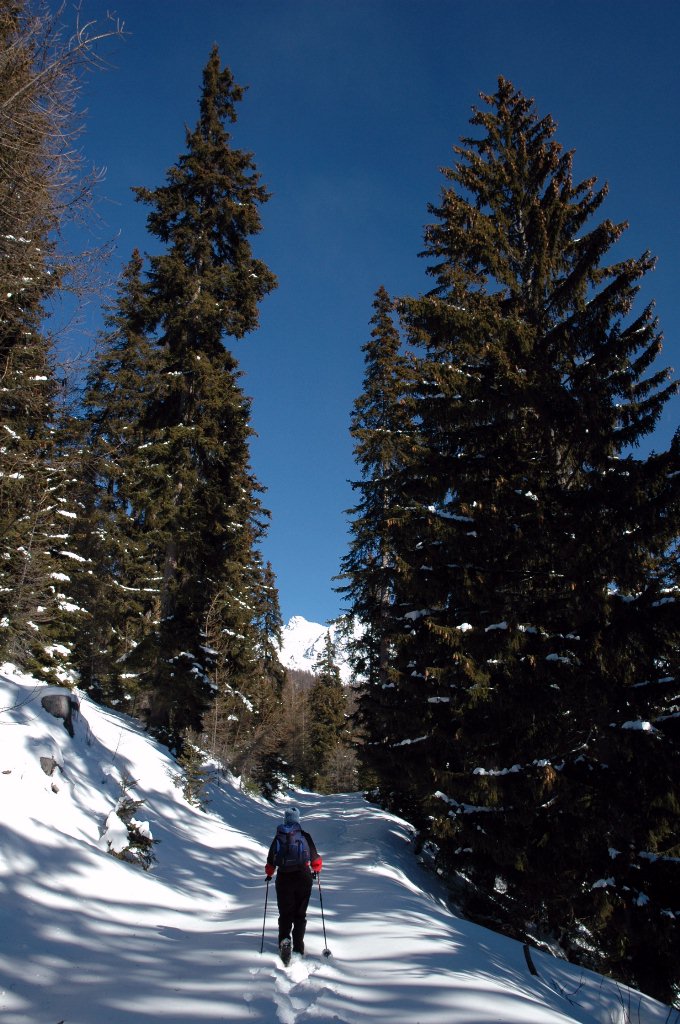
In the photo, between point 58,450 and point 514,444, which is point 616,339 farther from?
point 58,450

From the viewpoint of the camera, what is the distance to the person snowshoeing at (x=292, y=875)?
18.6 ft

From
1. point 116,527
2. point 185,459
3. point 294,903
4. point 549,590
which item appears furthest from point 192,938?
point 116,527

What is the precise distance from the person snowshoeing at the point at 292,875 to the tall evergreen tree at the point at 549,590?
2738mm

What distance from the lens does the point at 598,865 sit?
739 centimetres

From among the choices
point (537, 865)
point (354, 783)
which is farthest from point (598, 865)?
point (354, 783)

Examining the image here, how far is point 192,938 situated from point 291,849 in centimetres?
143

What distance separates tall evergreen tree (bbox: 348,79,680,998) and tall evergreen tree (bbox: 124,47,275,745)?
805cm

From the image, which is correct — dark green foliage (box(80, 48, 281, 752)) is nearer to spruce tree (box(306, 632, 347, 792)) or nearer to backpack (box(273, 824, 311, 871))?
backpack (box(273, 824, 311, 871))

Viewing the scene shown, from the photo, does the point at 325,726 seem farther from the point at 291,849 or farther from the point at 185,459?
the point at 291,849

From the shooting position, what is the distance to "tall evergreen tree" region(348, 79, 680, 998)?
7.33m

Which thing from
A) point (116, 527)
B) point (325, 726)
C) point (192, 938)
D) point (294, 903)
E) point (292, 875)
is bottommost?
point (325, 726)

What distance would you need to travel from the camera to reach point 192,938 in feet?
19.9

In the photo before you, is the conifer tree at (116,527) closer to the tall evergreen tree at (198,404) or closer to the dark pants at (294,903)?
the tall evergreen tree at (198,404)

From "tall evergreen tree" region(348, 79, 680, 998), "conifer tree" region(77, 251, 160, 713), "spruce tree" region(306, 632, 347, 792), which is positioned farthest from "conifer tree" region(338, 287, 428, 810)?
"spruce tree" region(306, 632, 347, 792)
